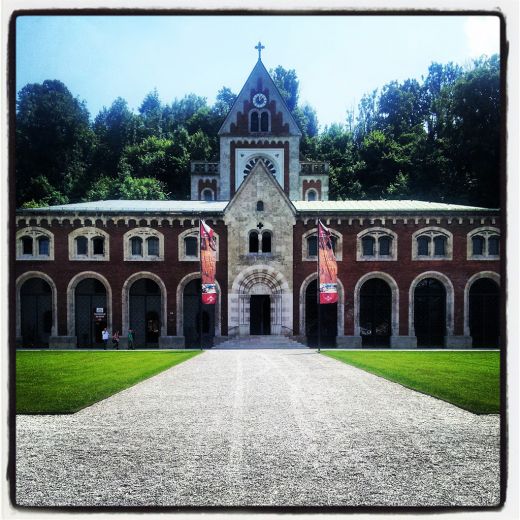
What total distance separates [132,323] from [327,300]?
1507cm

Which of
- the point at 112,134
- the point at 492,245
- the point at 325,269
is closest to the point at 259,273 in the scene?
the point at 325,269

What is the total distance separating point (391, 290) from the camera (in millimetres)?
40594

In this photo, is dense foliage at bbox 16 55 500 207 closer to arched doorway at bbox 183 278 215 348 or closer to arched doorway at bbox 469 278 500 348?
arched doorway at bbox 469 278 500 348

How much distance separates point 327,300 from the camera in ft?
104

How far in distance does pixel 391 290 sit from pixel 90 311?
19.9 m

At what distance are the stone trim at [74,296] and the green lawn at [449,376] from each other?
58.1ft

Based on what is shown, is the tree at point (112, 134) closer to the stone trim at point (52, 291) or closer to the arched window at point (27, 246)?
the arched window at point (27, 246)

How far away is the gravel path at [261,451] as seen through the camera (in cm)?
852

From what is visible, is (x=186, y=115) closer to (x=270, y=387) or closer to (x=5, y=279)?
(x=270, y=387)

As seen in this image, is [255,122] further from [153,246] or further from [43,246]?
[43,246]

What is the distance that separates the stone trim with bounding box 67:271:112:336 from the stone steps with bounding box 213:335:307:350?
7883 millimetres

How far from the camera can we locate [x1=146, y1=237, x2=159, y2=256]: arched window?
134 ft

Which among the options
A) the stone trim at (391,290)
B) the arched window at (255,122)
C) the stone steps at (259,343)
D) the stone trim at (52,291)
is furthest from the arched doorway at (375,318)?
the stone trim at (52,291)

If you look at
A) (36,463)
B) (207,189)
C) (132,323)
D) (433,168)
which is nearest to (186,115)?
(207,189)
